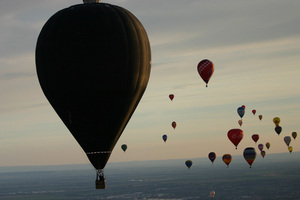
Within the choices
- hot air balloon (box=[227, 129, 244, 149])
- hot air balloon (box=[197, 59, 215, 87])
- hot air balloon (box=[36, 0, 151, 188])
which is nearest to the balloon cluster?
hot air balloon (box=[227, 129, 244, 149])

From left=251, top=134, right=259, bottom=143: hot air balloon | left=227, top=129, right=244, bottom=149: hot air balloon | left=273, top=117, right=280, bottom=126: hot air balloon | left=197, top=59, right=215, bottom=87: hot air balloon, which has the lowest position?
left=227, top=129, right=244, bottom=149: hot air balloon

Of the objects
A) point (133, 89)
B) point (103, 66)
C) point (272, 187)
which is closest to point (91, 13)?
point (103, 66)

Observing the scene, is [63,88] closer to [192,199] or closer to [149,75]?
[149,75]

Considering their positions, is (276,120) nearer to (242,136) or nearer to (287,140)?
(287,140)

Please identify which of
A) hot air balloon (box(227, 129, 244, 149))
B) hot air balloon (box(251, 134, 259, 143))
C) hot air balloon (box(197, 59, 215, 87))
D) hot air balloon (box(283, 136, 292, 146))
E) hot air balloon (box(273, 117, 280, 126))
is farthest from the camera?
hot air balloon (box(283, 136, 292, 146))

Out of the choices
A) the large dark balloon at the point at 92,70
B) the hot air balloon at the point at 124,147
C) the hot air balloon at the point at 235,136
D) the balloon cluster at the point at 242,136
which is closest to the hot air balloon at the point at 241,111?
the balloon cluster at the point at 242,136

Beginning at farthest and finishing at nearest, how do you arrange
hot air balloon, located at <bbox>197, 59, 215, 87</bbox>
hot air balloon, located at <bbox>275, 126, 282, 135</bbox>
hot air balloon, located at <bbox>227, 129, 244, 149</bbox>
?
hot air balloon, located at <bbox>275, 126, 282, 135</bbox>, hot air balloon, located at <bbox>227, 129, 244, 149</bbox>, hot air balloon, located at <bbox>197, 59, 215, 87</bbox>

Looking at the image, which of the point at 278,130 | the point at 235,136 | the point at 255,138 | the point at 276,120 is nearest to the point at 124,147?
the point at 235,136

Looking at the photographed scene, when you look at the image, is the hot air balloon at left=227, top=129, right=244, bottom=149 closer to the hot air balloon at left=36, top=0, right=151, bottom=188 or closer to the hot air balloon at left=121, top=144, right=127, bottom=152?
the hot air balloon at left=121, top=144, right=127, bottom=152

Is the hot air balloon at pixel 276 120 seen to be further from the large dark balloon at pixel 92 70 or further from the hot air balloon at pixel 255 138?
the large dark balloon at pixel 92 70
